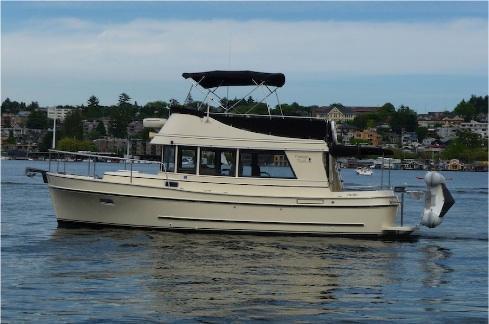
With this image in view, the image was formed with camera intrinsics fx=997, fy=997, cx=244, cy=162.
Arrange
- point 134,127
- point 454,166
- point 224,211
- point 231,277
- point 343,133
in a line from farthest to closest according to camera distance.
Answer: point 454,166
point 134,127
point 343,133
point 224,211
point 231,277

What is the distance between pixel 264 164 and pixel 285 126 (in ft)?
3.71

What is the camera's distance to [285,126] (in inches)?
1011

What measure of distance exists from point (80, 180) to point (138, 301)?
31.4ft

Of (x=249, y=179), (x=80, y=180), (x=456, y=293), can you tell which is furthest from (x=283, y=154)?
(x=456, y=293)

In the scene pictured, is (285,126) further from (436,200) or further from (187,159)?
(436,200)

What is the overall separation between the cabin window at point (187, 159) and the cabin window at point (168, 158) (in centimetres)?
18

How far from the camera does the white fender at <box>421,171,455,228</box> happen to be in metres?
26.5

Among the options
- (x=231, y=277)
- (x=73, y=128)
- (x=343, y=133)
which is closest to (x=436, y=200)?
(x=231, y=277)

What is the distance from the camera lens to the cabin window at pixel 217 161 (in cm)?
2534

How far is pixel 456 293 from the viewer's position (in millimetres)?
17734

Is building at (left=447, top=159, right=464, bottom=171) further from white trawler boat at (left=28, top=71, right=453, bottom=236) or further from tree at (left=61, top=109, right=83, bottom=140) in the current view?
white trawler boat at (left=28, top=71, right=453, bottom=236)

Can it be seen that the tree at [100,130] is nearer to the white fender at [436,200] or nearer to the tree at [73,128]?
the tree at [73,128]

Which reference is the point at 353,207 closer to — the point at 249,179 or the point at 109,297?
the point at 249,179

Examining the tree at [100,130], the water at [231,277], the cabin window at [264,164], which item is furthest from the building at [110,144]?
the water at [231,277]
